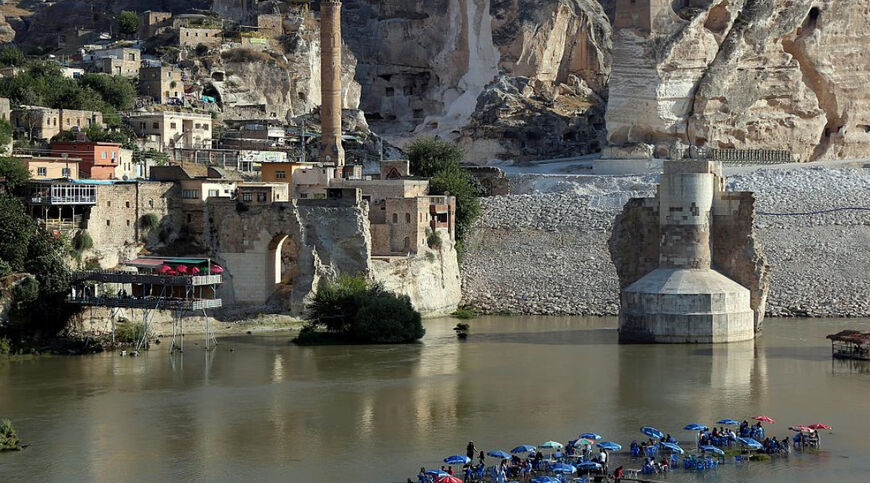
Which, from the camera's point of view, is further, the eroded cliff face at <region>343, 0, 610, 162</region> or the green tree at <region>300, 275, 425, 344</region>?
the eroded cliff face at <region>343, 0, 610, 162</region>

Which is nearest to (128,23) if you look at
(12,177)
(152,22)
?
(152,22)

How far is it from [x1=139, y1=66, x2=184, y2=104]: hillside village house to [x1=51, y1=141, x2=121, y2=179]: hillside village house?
569 inches

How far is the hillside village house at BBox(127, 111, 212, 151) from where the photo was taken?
65.1 meters

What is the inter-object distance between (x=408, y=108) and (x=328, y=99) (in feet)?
65.9

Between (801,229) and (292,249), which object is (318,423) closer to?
(292,249)

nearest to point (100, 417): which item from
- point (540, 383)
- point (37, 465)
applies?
point (37, 465)

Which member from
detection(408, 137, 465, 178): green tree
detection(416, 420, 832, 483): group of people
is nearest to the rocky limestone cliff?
detection(408, 137, 465, 178): green tree

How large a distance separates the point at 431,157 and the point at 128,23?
67.4ft

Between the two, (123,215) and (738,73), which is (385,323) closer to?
(123,215)

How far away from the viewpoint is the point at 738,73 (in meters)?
70.8

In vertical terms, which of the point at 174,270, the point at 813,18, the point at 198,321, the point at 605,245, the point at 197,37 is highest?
the point at 813,18

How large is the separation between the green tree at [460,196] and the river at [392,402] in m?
10.6

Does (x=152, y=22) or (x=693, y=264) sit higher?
(x=152, y=22)

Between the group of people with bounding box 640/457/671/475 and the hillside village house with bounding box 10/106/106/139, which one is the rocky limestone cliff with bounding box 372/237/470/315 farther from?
the group of people with bounding box 640/457/671/475
